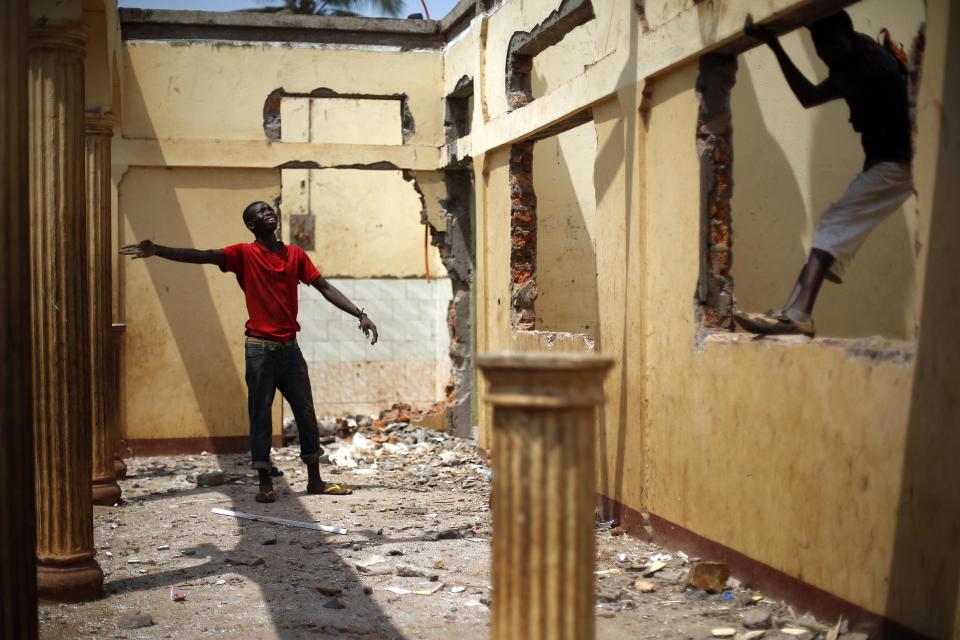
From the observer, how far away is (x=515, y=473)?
231cm

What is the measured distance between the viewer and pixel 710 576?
508 cm

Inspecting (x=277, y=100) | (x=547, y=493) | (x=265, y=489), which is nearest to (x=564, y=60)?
(x=277, y=100)

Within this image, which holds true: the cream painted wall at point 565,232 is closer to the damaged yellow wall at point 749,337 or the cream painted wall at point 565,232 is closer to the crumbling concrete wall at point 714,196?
the damaged yellow wall at point 749,337

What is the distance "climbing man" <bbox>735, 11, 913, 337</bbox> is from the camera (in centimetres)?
486

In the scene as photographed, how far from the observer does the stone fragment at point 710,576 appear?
5066 mm

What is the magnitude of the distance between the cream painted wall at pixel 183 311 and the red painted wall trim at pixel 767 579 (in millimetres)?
5224

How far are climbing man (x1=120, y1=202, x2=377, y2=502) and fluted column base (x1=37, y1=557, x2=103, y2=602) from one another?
2399mm

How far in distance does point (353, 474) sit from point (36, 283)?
474cm

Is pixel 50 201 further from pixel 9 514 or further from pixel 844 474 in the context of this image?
pixel 844 474

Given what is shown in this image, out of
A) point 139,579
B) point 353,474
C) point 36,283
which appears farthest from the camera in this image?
point 353,474

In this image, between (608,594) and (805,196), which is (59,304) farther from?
(805,196)

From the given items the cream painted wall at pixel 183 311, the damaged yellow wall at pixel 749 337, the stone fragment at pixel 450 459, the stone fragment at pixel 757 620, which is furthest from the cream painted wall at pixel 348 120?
the stone fragment at pixel 757 620

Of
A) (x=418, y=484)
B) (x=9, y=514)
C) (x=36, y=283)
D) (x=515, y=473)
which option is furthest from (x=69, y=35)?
(x=418, y=484)

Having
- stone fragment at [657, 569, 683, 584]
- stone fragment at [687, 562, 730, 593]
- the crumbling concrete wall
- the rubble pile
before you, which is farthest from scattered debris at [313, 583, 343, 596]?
the crumbling concrete wall
